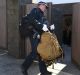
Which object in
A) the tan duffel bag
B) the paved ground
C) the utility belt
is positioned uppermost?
the utility belt

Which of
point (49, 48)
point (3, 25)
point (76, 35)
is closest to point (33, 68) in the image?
point (76, 35)

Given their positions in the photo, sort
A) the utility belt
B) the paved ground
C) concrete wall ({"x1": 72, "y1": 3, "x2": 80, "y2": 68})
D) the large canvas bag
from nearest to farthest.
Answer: the large canvas bag, the utility belt, the paved ground, concrete wall ({"x1": 72, "y1": 3, "x2": 80, "y2": 68})

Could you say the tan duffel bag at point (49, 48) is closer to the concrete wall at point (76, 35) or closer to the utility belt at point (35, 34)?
the utility belt at point (35, 34)

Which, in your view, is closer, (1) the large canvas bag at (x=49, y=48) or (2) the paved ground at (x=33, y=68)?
(1) the large canvas bag at (x=49, y=48)

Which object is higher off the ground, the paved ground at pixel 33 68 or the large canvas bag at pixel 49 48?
the large canvas bag at pixel 49 48

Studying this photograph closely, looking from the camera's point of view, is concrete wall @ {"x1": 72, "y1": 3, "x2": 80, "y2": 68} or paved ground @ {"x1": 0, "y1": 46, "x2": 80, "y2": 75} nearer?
paved ground @ {"x1": 0, "y1": 46, "x2": 80, "y2": 75}

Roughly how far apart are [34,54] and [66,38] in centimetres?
633

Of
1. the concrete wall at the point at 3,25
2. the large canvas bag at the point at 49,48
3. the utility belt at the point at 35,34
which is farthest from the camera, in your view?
the concrete wall at the point at 3,25

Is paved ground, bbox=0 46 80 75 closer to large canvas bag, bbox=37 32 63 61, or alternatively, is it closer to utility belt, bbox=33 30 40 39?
large canvas bag, bbox=37 32 63 61

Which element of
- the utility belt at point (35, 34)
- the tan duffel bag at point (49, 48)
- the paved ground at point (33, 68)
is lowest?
the paved ground at point (33, 68)

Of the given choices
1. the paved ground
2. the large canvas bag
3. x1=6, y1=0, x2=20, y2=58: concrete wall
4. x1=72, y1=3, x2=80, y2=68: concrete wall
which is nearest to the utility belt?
the large canvas bag

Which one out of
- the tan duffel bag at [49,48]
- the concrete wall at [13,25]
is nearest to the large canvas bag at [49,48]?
the tan duffel bag at [49,48]

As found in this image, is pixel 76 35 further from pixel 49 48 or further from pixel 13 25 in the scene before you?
pixel 13 25

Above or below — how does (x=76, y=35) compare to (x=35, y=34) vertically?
below
